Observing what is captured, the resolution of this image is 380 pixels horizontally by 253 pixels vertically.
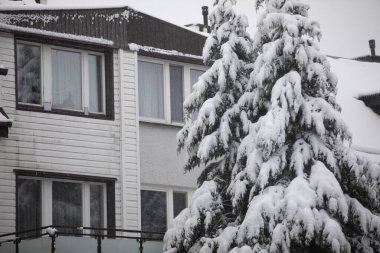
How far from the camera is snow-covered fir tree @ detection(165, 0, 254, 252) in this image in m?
19.9

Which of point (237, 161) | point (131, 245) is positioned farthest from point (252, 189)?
point (131, 245)

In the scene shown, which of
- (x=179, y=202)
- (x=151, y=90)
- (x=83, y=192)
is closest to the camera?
(x=83, y=192)

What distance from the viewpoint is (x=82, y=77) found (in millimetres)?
24500

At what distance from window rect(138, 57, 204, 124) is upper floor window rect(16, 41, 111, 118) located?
1.27m

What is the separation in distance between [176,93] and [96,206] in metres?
4.03

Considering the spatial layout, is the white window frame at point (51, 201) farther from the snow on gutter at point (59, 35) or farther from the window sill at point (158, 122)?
the snow on gutter at point (59, 35)

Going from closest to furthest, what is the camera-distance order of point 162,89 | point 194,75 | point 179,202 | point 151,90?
point 179,202
point 151,90
point 162,89
point 194,75

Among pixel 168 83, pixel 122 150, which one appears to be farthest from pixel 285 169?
pixel 168 83

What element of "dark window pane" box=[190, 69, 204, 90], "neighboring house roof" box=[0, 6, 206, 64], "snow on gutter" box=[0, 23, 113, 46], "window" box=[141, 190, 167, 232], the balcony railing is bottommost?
the balcony railing

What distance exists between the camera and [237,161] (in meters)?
20.0

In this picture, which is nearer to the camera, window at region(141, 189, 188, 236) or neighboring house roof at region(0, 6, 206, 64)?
neighboring house roof at region(0, 6, 206, 64)

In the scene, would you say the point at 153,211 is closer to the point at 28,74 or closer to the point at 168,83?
the point at 168,83

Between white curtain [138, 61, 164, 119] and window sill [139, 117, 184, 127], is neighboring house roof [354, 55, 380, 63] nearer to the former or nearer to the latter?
white curtain [138, 61, 164, 119]

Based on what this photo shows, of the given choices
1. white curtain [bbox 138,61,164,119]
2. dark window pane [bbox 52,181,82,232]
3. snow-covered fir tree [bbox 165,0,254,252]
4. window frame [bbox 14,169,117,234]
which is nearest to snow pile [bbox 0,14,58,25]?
white curtain [bbox 138,61,164,119]
